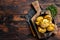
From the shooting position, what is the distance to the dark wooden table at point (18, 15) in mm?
1495

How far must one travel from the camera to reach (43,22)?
1.37 meters

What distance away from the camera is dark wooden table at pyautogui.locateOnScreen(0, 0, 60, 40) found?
1.50 meters

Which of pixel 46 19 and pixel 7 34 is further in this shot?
pixel 7 34

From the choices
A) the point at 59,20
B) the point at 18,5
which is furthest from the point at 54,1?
the point at 18,5

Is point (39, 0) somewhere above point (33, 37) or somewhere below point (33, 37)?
above

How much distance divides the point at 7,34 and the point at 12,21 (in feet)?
0.39

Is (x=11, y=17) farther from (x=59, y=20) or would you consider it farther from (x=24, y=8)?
(x=59, y=20)

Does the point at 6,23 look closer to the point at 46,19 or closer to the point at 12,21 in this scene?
the point at 12,21

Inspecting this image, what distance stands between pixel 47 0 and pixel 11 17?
0.35m

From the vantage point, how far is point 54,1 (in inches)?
60.1

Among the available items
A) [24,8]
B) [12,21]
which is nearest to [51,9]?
[24,8]

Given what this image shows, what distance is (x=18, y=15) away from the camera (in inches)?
59.6

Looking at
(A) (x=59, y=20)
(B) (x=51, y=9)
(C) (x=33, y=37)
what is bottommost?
(C) (x=33, y=37)

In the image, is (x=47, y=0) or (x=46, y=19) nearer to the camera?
(x=46, y=19)
